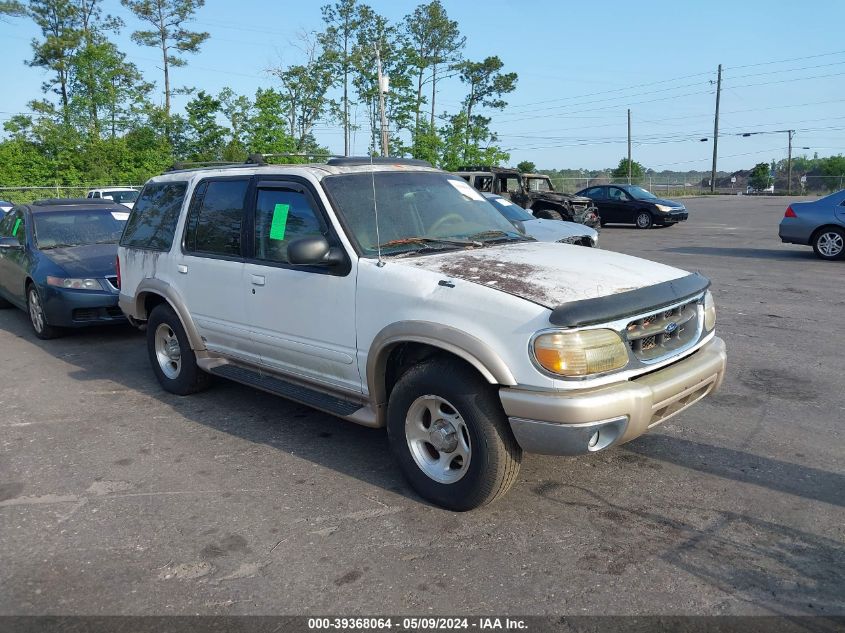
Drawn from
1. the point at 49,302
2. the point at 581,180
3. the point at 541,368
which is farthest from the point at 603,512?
the point at 581,180

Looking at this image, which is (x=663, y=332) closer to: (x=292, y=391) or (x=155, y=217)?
(x=292, y=391)

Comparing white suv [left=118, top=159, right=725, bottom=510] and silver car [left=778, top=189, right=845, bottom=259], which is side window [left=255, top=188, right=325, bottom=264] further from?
silver car [left=778, top=189, right=845, bottom=259]

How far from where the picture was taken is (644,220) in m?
23.8

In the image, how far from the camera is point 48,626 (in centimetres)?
297

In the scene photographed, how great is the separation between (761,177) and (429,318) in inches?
3364

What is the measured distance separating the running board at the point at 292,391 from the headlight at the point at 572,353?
1.39 meters

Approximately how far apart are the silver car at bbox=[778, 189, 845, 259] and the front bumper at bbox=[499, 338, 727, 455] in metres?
11.8

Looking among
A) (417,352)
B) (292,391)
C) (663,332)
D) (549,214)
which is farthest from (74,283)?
(549,214)

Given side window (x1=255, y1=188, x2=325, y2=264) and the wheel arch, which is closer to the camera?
the wheel arch

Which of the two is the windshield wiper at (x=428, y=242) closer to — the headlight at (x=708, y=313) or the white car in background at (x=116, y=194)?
the headlight at (x=708, y=313)

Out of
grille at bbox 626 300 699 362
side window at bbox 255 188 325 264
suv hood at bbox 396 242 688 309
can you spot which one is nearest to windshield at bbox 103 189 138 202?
side window at bbox 255 188 325 264

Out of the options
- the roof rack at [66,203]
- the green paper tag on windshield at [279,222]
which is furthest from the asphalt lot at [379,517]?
the roof rack at [66,203]

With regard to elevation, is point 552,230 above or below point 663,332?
above

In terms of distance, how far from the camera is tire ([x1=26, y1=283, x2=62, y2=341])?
8.31 metres
